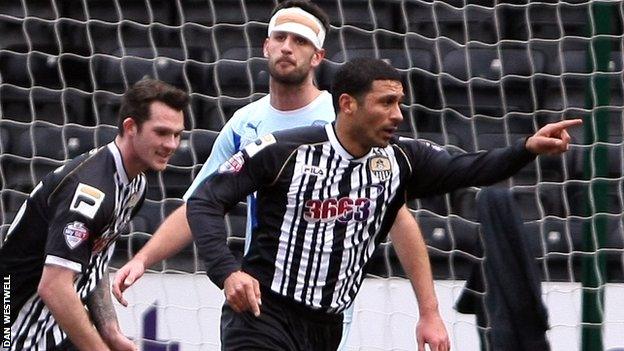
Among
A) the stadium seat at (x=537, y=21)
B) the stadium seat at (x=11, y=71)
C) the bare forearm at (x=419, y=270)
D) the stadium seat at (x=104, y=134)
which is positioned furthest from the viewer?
the stadium seat at (x=11, y=71)

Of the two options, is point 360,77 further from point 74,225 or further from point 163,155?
point 74,225

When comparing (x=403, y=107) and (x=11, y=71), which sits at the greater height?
(x=11, y=71)

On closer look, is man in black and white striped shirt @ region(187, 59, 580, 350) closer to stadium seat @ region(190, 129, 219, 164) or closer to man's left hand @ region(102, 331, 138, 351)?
man's left hand @ region(102, 331, 138, 351)

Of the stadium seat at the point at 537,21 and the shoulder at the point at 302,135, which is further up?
the stadium seat at the point at 537,21

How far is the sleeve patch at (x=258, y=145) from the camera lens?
15.0 feet

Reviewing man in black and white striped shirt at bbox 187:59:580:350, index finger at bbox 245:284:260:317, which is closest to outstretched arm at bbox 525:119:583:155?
man in black and white striped shirt at bbox 187:59:580:350

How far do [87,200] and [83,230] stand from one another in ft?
0.28

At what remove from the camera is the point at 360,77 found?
462 centimetres

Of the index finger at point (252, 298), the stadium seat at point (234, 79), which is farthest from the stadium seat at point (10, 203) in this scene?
the index finger at point (252, 298)

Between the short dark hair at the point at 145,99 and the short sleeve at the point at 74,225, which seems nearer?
the short sleeve at the point at 74,225

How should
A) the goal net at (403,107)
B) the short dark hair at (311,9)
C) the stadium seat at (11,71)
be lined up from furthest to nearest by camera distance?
the stadium seat at (11,71)
the goal net at (403,107)
the short dark hair at (311,9)

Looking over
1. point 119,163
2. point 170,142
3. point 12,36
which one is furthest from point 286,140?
point 12,36

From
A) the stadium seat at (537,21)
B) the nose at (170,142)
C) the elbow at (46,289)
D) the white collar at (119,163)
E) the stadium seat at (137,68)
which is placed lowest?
the elbow at (46,289)

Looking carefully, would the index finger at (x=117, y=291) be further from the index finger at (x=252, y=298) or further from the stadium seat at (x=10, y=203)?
the stadium seat at (x=10, y=203)
